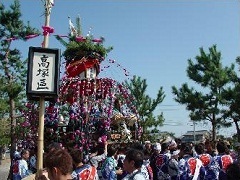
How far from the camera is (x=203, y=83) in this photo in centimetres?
2206

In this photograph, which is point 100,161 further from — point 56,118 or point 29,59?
point 29,59

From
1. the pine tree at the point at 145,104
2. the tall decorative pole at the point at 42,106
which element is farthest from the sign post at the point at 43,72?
the pine tree at the point at 145,104

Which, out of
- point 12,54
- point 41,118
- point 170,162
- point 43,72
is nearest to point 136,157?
point 41,118

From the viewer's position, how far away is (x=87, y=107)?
9734 millimetres

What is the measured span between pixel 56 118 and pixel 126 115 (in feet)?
6.19

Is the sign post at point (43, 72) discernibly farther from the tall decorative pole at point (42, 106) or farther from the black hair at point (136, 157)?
the black hair at point (136, 157)

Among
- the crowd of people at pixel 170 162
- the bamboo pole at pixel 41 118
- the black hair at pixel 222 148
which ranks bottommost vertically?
the crowd of people at pixel 170 162

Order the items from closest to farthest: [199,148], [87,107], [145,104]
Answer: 1. [199,148]
2. [87,107]
3. [145,104]

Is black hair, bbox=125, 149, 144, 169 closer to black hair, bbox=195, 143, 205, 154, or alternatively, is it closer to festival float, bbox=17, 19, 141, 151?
black hair, bbox=195, 143, 205, 154

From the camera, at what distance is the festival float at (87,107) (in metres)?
9.51

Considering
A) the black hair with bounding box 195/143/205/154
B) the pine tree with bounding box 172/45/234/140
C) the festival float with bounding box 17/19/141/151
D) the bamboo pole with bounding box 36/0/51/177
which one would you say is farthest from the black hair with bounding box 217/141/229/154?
the pine tree with bounding box 172/45/234/140

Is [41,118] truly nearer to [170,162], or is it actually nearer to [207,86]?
[170,162]

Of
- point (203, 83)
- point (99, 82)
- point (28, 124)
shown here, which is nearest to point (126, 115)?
point (99, 82)

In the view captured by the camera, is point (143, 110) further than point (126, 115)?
Yes
